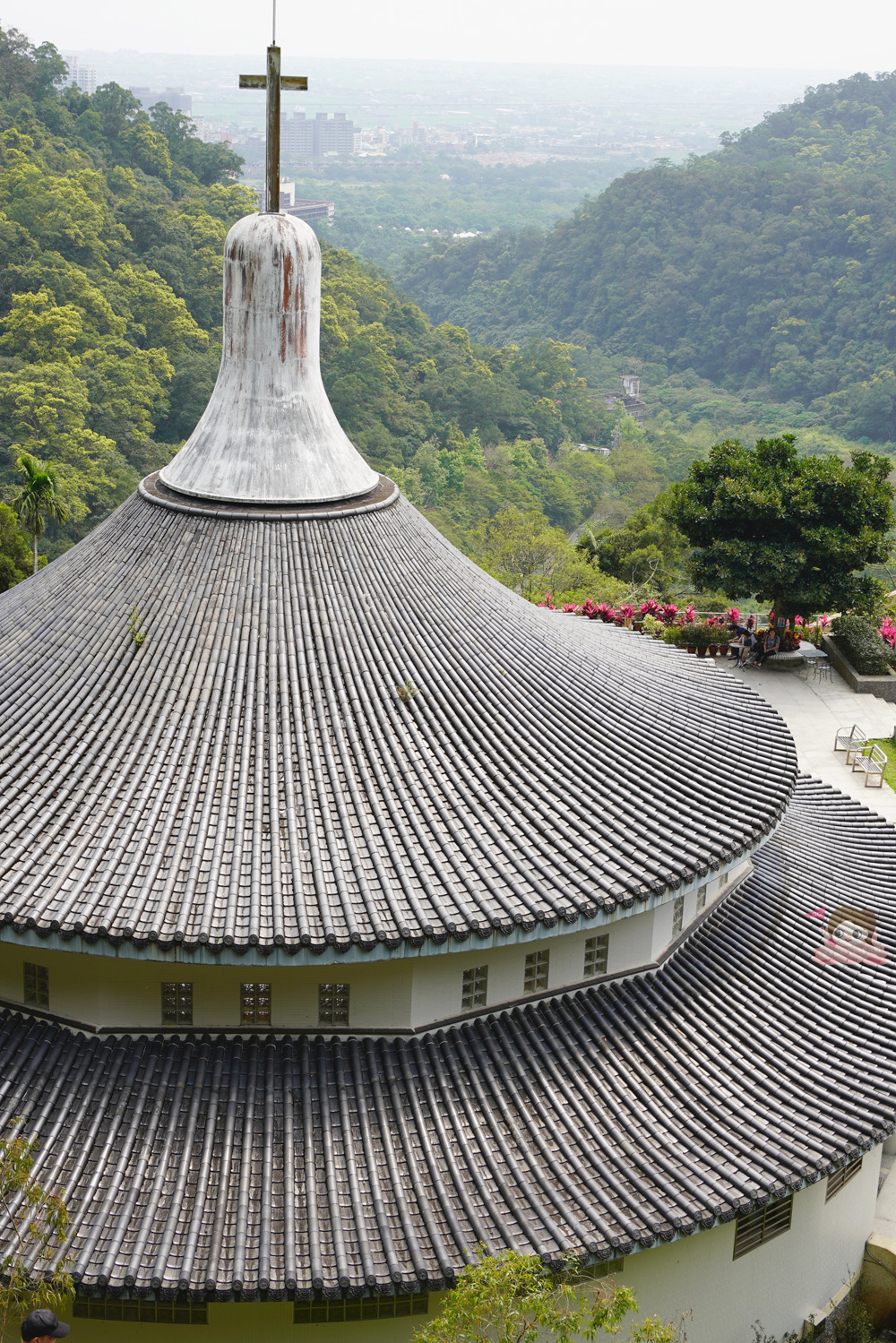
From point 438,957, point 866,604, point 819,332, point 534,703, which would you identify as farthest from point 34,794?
point 819,332

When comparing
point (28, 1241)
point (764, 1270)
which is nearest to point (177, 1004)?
point (28, 1241)

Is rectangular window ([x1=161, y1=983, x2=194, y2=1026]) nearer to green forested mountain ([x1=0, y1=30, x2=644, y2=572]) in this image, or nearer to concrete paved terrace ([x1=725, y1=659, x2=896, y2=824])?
concrete paved terrace ([x1=725, y1=659, x2=896, y2=824])

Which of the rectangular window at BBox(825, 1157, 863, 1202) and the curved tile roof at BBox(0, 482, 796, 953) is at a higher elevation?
the curved tile roof at BBox(0, 482, 796, 953)

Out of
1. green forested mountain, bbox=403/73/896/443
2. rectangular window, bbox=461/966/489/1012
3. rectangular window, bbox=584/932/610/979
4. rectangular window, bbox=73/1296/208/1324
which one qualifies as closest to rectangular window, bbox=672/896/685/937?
→ rectangular window, bbox=584/932/610/979

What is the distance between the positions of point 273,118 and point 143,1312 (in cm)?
1449

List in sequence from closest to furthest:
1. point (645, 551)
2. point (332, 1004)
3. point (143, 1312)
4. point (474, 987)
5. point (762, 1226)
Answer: point (143, 1312), point (332, 1004), point (474, 987), point (762, 1226), point (645, 551)

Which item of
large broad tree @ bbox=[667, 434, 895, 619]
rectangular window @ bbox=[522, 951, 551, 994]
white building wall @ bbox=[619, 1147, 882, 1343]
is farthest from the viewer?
large broad tree @ bbox=[667, 434, 895, 619]

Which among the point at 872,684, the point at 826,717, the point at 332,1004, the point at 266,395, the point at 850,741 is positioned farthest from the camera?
the point at 872,684

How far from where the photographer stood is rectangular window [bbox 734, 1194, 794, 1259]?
1625cm

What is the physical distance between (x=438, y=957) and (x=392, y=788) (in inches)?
76.5

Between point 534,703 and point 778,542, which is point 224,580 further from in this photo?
point 778,542

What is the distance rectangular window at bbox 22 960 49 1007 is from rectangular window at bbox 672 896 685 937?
7.62 m

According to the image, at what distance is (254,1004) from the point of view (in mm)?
14992

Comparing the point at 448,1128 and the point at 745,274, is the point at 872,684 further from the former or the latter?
the point at 745,274
